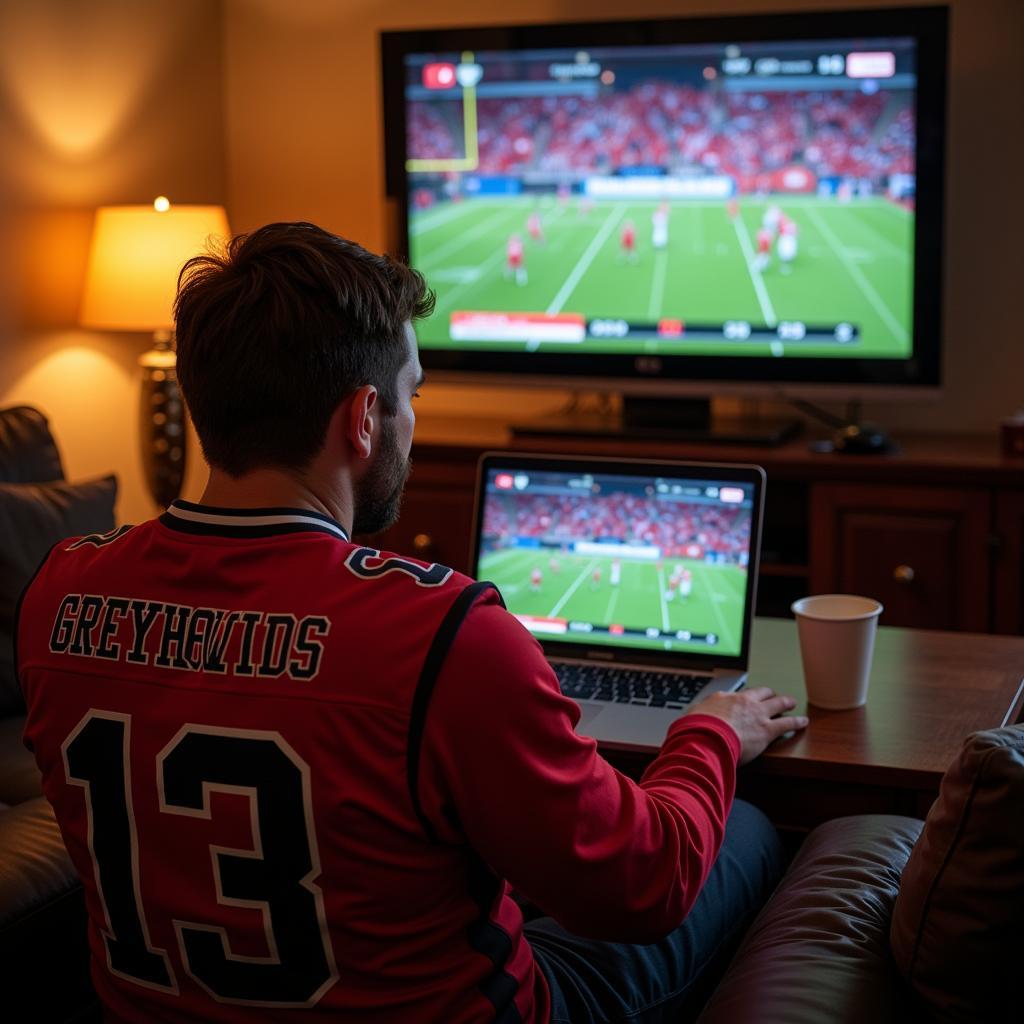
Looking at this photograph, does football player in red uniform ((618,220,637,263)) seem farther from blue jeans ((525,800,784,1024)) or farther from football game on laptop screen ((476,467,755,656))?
blue jeans ((525,800,784,1024))

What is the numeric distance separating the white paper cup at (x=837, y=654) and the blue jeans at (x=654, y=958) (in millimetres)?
252

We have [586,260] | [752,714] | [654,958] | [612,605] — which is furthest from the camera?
[586,260]

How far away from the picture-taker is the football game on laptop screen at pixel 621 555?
1951 mm

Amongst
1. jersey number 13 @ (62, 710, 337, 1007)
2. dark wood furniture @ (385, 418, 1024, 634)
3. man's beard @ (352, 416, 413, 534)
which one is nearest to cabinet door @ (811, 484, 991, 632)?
dark wood furniture @ (385, 418, 1024, 634)

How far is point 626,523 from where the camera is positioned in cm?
202

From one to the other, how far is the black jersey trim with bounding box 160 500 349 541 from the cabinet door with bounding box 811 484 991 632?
2490mm

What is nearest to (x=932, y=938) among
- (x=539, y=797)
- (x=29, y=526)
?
(x=539, y=797)

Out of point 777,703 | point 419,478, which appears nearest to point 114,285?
point 419,478

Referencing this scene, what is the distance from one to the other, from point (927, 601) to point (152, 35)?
279 centimetres

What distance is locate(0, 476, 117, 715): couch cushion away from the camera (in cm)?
256

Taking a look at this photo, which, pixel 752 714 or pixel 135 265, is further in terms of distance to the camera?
pixel 135 265

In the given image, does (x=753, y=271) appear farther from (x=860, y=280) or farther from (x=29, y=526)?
(x=29, y=526)

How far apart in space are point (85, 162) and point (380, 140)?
0.92m

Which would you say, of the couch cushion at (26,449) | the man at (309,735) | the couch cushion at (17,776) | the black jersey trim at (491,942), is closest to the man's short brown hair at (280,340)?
the man at (309,735)
